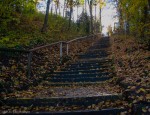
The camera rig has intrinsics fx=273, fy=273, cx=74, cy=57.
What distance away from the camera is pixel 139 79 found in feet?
26.3

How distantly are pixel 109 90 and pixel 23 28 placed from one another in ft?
49.1

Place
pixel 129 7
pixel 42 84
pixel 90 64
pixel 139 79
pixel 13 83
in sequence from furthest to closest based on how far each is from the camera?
pixel 129 7 < pixel 90 64 < pixel 42 84 < pixel 13 83 < pixel 139 79

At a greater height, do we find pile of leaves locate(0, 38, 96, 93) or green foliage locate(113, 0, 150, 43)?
green foliage locate(113, 0, 150, 43)

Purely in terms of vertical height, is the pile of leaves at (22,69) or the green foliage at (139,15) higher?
the green foliage at (139,15)

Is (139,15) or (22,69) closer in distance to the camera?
(22,69)

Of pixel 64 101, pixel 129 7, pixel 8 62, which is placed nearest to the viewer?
pixel 64 101

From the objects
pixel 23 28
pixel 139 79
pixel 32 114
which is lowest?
pixel 32 114

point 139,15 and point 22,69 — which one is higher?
point 139,15

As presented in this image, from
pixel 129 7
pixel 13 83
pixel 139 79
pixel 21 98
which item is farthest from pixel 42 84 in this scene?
pixel 129 7

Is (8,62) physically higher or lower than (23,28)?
lower

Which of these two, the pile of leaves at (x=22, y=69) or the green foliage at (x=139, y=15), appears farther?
the green foliage at (x=139, y=15)

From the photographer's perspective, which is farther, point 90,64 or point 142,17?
point 142,17

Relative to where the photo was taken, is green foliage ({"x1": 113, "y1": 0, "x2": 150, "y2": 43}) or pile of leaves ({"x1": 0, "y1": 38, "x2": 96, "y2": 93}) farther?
green foliage ({"x1": 113, "y1": 0, "x2": 150, "y2": 43})

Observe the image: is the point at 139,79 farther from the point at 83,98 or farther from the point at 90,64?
the point at 90,64
